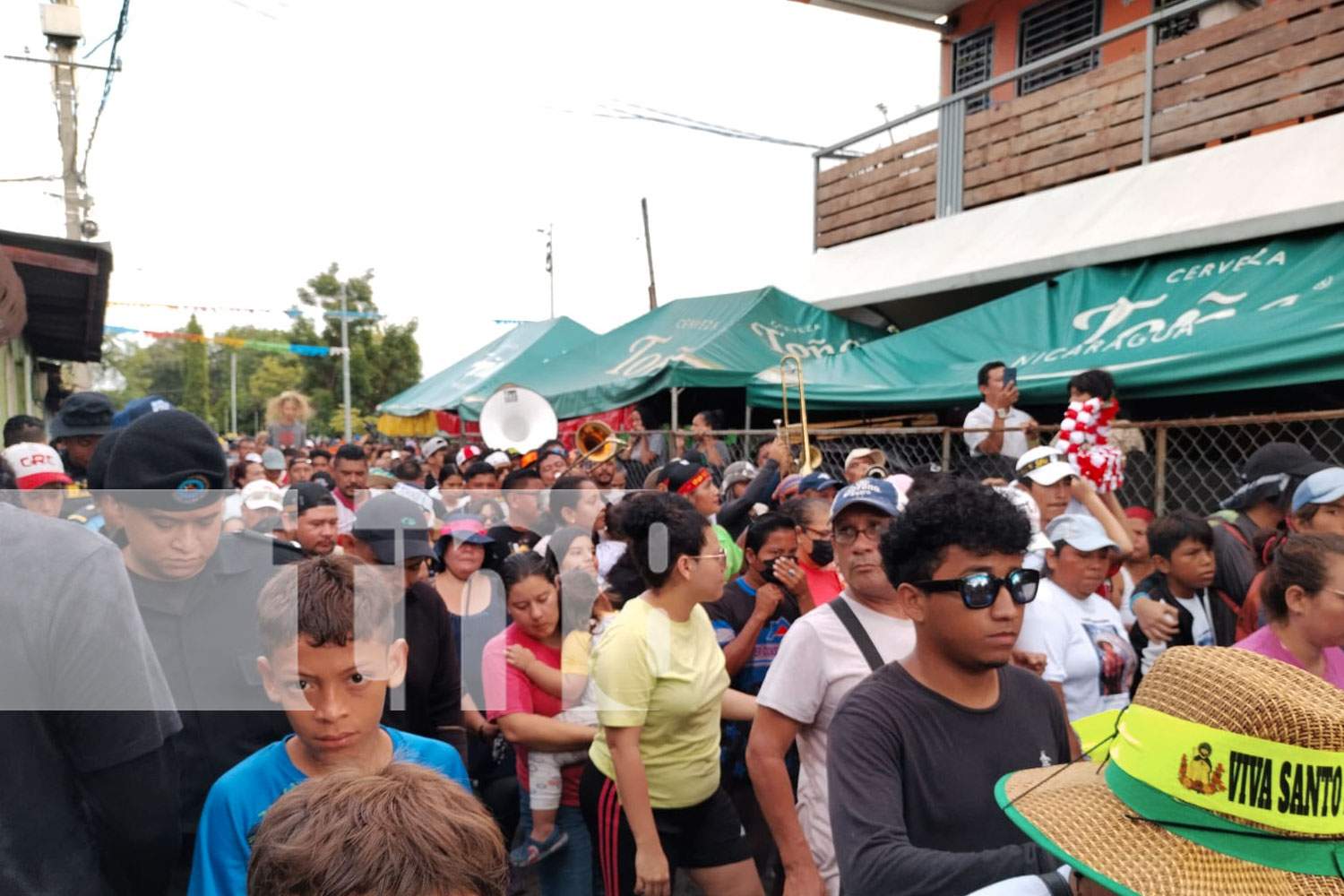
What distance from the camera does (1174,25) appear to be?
1030 centimetres

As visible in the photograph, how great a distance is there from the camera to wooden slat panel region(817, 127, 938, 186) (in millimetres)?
11640

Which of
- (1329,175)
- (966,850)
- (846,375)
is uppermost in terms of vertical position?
(1329,175)

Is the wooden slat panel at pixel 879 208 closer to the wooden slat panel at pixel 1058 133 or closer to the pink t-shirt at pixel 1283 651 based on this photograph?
the wooden slat panel at pixel 1058 133

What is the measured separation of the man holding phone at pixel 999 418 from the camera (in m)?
6.94

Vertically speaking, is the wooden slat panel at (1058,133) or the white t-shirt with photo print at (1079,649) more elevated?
the wooden slat panel at (1058,133)

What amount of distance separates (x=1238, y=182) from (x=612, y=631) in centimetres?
730

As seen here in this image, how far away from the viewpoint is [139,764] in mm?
1877

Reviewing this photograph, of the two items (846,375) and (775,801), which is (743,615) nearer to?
(775,801)

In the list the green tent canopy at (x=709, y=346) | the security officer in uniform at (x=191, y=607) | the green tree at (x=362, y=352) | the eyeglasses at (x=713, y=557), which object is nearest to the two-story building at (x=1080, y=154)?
the green tent canopy at (x=709, y=346)

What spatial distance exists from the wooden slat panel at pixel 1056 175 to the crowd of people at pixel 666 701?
553 centimetres

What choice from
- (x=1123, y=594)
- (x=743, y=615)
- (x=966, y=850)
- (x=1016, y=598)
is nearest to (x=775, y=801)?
(x=966, y=850)

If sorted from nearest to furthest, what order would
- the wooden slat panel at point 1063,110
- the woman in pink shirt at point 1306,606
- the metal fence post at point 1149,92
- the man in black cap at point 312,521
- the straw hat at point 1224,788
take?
the straw hat at point 1224,788, the woman in pink shirt at point 1306,606, the man in black cap at point 312,521, the metal fence post at point 1149,92, the wooden slat panel at point 1063,110

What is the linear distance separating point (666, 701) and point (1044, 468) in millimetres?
2608

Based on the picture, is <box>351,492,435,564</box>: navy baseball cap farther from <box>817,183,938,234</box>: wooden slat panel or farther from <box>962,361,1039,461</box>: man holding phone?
A: <box>817,183,938,234</box>: wooden slat panel
